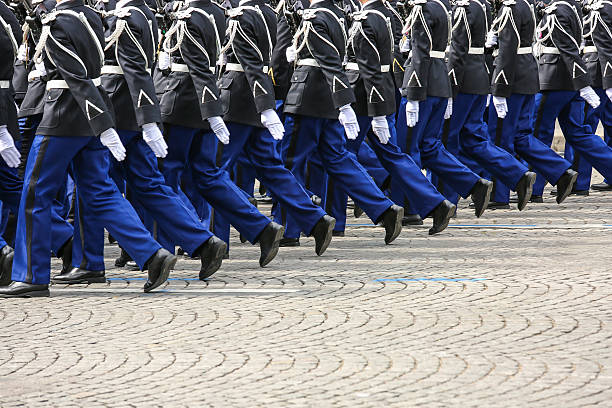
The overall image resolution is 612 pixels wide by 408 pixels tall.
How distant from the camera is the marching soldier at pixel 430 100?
11.1m

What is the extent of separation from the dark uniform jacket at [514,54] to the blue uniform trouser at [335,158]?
106 inches

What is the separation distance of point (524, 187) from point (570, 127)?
1486mm

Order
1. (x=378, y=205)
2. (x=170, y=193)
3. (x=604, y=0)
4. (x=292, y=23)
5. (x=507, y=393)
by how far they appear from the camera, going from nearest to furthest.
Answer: (x=507, y=393)
(x=170, y=193)
(x=378, y=205)
(x=292, y=23)
(x=604, y=0)

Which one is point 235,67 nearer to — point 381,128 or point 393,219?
point 381,128

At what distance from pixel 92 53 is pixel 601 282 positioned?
338 cm

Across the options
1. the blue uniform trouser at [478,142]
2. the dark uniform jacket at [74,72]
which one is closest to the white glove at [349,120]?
the blue uniform trouser at [478,142]

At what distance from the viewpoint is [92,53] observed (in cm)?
777

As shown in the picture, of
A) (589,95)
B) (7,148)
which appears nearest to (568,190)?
(589,95)

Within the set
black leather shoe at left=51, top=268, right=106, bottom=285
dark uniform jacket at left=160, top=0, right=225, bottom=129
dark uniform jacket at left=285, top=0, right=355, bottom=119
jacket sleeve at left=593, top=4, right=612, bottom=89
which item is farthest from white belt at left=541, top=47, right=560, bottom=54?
black leather shoe at left=51, top=268, right=106, bottom=285

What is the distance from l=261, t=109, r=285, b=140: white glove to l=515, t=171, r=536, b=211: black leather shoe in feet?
10.8

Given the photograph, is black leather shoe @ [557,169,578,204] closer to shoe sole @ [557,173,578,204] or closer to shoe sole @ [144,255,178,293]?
shoe sole @ [557,173,578,204]

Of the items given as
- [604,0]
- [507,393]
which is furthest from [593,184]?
[507,393]

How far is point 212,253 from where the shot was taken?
8.32 metres

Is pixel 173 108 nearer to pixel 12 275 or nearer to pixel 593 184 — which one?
pixel 12 275
